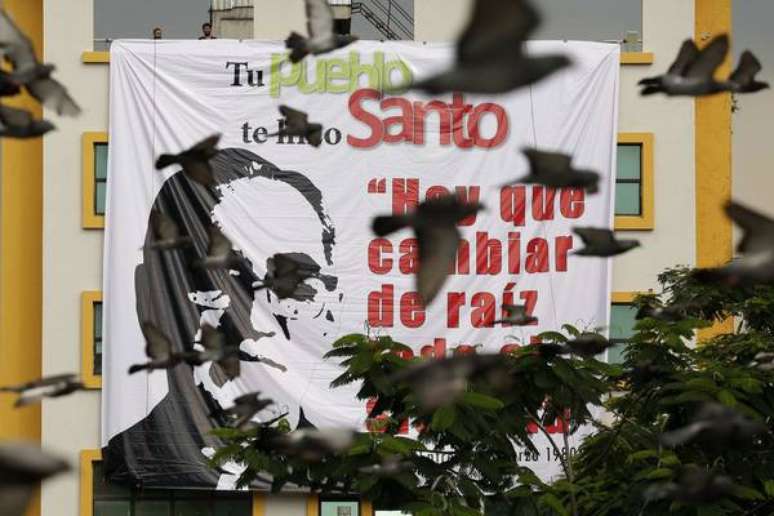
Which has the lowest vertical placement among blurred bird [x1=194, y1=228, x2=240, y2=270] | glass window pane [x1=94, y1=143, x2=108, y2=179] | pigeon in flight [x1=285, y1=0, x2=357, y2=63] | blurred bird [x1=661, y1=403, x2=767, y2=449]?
blurred bird [x1=661, y1=403, x2=767, y2=449]

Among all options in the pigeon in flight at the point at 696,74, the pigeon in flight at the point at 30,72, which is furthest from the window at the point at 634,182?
the pigeon in flight at the point at 30,72

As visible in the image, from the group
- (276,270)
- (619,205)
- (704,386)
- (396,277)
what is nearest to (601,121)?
(619,205)

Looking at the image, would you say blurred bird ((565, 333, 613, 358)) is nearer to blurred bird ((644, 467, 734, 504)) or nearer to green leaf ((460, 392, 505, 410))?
blurred bird ((644, 467, 734, 504))

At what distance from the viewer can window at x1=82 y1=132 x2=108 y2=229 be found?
146ft

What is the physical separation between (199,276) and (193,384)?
7.26ft

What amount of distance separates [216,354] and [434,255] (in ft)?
11.8

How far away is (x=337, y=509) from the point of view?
44.0 m

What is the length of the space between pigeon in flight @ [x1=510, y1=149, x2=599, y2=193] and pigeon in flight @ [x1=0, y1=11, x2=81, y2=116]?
109 inches

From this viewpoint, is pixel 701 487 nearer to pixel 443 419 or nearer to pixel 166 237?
pixel 166 237

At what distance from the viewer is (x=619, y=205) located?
45156mm

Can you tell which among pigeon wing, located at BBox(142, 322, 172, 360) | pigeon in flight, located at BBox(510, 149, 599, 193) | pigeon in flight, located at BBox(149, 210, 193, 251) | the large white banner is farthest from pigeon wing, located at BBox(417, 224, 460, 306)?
the large white banner

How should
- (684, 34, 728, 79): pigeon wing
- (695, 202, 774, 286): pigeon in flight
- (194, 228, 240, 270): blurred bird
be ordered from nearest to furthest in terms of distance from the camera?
(695, 202, 774, 286): pigeon in flight < (684, 34, 728, 79): pigeon wing < (194, 228, 240, 270): blurred bird

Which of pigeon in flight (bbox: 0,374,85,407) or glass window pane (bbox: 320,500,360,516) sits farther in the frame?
glass window pane (bbox: 320,500,360,516)

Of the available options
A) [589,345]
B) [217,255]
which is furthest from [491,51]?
[589,345]
